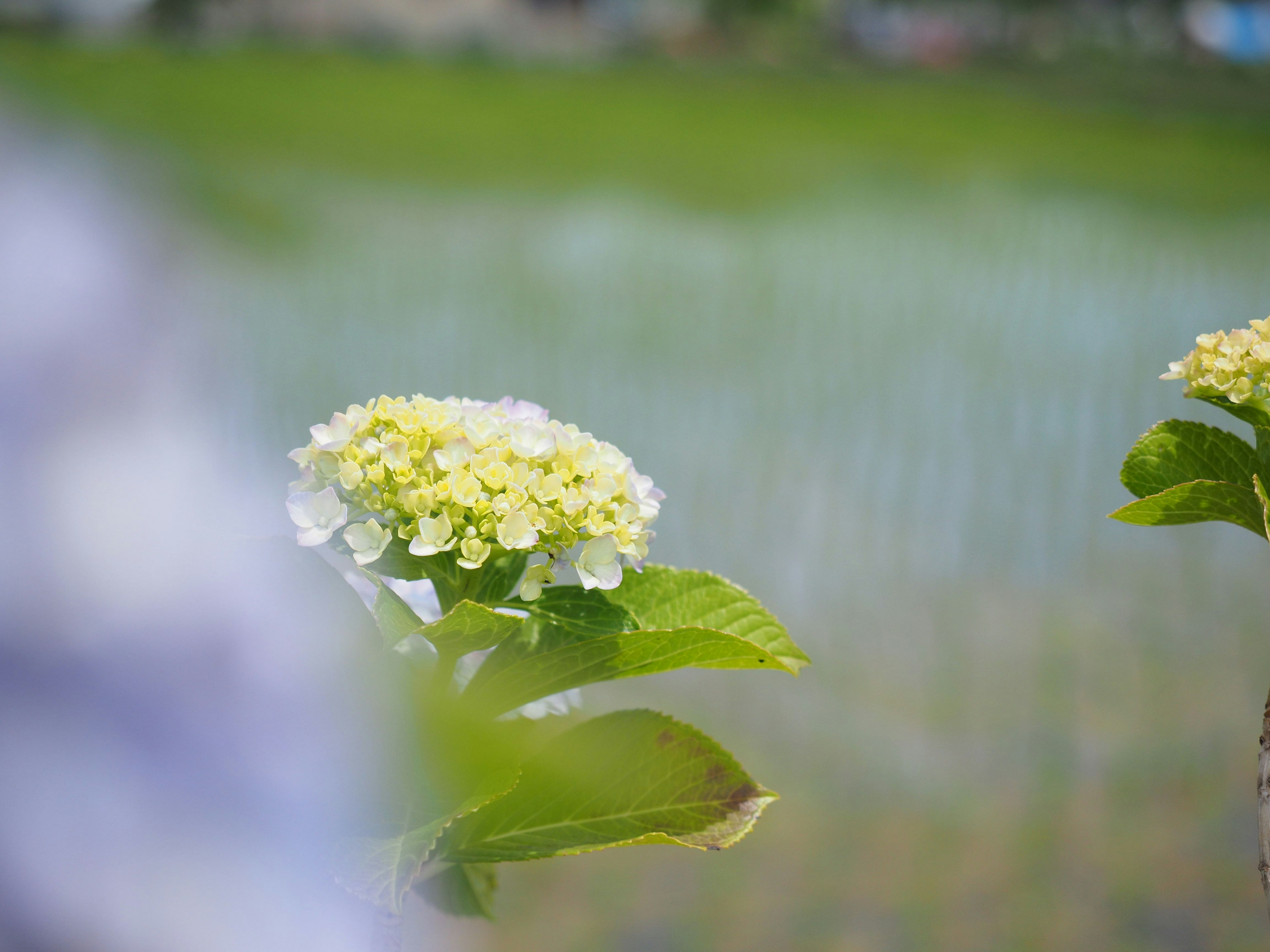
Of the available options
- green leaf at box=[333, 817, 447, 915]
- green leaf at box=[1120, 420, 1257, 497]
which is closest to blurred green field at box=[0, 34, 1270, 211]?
green leaf at box=[1120, 420, 1257, 497]

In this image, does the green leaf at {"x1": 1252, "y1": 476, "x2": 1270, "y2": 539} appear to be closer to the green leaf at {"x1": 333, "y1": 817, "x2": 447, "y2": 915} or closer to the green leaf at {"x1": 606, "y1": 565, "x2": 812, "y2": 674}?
the green leaf at {"x1": 606, "y1": 565, "x2": 812, "y2": 674}

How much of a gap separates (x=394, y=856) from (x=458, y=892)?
0.20m

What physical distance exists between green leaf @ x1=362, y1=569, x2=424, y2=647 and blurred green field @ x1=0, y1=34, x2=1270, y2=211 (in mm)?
7958

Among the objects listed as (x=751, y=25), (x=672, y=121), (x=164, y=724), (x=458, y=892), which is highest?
(x=751, y=25)

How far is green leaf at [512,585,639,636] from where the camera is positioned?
1.98ft

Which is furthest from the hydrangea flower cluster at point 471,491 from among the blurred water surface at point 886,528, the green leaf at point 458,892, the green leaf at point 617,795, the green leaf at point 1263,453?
the blurred water surface at point 886,528

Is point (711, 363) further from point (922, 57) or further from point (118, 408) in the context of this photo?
point (922, 57)

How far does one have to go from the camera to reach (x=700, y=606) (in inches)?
27.0

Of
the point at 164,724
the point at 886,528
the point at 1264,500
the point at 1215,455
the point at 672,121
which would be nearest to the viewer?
the point at 164,724

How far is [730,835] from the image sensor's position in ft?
1.97

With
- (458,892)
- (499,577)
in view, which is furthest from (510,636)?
(458,892)

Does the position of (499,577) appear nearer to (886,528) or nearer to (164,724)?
(164,724)

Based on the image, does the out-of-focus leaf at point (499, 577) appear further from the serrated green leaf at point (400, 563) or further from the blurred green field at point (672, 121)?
the blurred green field at point (672, 121)

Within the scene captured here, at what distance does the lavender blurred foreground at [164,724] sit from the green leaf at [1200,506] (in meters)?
0.43
